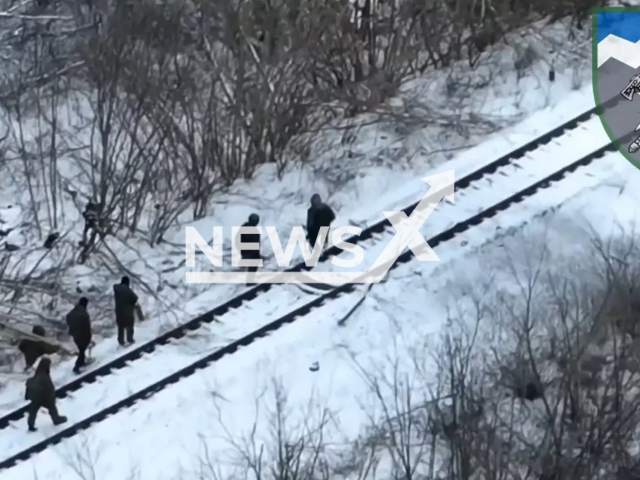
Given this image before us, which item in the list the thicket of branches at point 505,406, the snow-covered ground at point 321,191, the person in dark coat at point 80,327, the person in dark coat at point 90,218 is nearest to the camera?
the thicket of branches at point 505,406

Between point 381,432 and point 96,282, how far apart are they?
18.0 feet

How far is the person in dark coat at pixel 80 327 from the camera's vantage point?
1402cm

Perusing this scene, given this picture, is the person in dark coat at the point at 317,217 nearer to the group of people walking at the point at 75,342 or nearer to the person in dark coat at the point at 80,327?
the group of people walking at the point at 75,342

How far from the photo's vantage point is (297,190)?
57.3 ft

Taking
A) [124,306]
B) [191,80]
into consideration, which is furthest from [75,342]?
[191,80]

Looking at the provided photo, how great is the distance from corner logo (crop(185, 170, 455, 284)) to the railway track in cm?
12

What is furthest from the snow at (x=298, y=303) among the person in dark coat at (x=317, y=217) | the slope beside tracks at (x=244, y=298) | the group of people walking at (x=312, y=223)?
the person in dark coat at (x=317, y=217)

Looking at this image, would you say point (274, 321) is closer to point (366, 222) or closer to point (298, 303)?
point (298, 303)

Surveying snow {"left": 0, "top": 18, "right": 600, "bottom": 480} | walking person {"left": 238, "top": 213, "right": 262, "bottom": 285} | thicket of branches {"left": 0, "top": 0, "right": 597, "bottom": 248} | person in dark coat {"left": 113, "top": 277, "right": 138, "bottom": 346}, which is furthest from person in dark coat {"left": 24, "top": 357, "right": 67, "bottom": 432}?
thicket of branches {"left": 0, "top": 0, "right": 597, "bottom": 248}

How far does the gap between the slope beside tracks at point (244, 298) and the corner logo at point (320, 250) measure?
0.41 ft

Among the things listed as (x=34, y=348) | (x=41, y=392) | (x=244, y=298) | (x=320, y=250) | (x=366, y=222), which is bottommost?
(x=41, y=392)

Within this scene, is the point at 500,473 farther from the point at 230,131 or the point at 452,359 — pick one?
the point at 230,131

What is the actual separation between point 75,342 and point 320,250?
368cm

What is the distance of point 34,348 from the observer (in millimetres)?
14531
